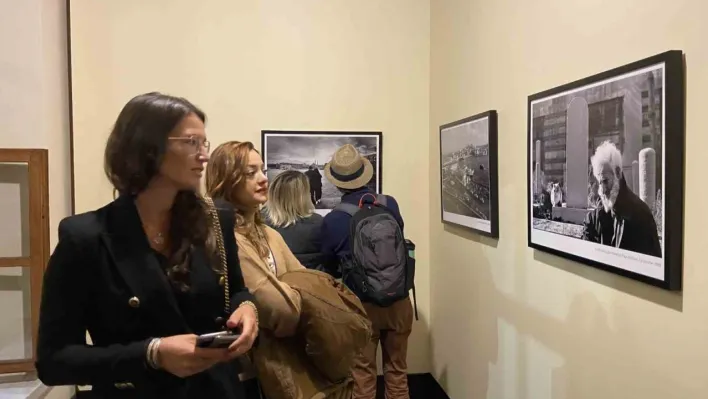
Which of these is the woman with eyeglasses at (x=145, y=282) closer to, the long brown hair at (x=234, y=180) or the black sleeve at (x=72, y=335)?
the black sleeve at (x=72, y=335)

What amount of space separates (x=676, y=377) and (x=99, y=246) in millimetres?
1580

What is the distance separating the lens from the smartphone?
124 centimetres

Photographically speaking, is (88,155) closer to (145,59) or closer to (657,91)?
(145,59)

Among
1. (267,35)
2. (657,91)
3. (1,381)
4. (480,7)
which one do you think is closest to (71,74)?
(267,35)

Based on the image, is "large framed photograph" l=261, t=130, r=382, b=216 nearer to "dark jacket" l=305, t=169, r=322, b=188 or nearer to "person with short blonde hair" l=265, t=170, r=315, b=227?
"dark jacket" l=305, t=169, r=322, b=188

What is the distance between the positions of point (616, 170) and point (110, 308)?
5.05 ft

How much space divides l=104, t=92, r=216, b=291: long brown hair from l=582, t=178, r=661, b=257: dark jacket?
51.0 inches

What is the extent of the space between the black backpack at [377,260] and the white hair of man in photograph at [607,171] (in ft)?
4.55

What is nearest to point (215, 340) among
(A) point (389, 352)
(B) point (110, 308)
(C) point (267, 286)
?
(B) point (110, 308)

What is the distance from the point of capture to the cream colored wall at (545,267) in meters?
1.64

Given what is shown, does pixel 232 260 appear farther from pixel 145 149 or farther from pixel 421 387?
pixel 421 387

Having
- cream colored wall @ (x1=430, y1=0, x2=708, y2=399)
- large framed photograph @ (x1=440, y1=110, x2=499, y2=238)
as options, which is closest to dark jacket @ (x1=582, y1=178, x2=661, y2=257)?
cream colored wall @ (x1=430, y1=0, x2=708, y2=399)

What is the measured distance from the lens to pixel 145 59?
13.2ft

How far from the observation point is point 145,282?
50.6 inches
